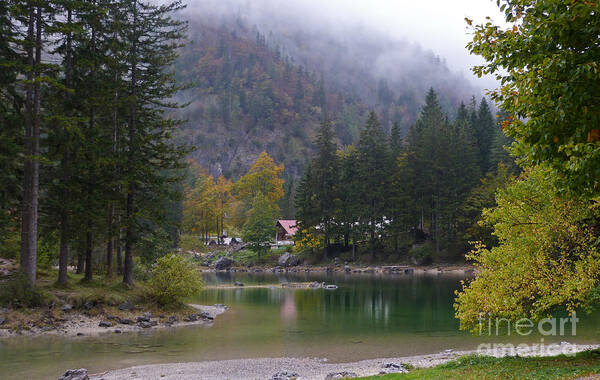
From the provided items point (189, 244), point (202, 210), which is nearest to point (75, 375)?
point (189, 244)

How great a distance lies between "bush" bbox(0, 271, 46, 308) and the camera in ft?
74.0

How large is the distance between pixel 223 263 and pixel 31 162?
55.3 m

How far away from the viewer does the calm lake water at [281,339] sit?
18.3 m

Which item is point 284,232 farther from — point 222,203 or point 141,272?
point 141,272

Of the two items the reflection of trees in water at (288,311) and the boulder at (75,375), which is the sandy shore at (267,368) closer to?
the boulder at (75,375)

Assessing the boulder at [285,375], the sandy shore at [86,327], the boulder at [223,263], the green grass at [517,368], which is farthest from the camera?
the boulder at [223,263]

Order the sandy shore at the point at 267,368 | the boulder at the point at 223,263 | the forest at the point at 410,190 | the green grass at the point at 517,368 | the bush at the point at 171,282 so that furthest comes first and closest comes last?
the boulder at the point at 223,263 → the forest at the point at 410,190 → the bush at the point at 171,282 → the sandy shore at the point at 267,368 → the green grass at the point at 517,368

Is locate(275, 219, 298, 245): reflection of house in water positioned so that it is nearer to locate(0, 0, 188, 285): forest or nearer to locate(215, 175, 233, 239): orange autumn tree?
locate(215, 175, 233, 239): orange autumn tree

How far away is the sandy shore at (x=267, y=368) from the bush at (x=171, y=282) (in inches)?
416

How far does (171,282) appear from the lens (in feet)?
91.4

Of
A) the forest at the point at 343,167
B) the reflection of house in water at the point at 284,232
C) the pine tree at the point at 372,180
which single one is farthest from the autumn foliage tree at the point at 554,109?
the reflection of house in water at the point at 284,232

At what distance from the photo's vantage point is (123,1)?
2916 cm

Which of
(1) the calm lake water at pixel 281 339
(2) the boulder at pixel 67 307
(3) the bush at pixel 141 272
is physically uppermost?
(3) the bush at pixel 141 272

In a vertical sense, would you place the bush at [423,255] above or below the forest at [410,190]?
below
